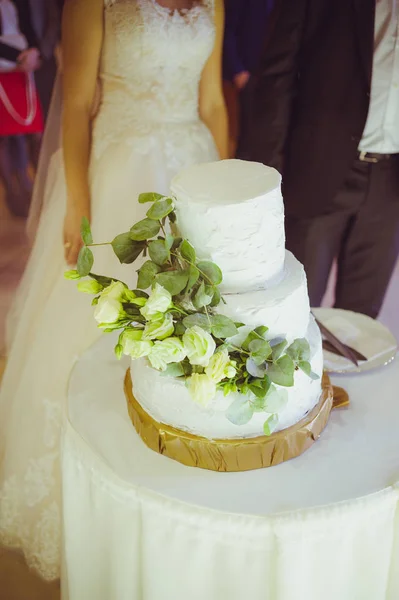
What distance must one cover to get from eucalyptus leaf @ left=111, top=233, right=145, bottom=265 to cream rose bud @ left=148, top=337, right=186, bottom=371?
19cm

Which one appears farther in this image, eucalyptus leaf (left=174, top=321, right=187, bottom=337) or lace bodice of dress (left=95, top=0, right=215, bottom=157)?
lace bodice of dress (left=95, top=0, right=215, bottom=157)

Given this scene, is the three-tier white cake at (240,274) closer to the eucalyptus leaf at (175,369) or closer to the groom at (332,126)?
the eucalyptus leaf at (175,369)

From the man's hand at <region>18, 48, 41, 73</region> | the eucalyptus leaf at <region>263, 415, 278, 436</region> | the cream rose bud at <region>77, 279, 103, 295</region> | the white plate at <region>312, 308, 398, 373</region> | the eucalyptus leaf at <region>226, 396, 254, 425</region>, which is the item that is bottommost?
the white plate at <region>312, 308, 398, 373</region>

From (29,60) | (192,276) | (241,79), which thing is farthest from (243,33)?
(192,276)

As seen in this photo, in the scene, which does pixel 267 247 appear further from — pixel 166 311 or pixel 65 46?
pixel 65 46

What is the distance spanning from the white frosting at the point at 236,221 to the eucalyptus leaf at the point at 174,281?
9 cm

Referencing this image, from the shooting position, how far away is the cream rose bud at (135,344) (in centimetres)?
110

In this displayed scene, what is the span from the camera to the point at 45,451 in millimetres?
2068

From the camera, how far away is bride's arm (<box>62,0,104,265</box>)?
5.49ft

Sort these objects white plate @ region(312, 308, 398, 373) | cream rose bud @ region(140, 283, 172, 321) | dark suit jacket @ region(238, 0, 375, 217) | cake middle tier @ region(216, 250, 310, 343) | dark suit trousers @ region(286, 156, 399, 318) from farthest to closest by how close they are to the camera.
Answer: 1. dark suit trousers @ region(286, 156, 399, 318)
2. dark suit jacket @ region(238, 0, 375, 217)
3. white plate @ region(312, 308, 398, 373)
4. cake middle tier @ region(216, 250, 310, 343)
5. cream rose bud @ region(140, 283, 172, 321)

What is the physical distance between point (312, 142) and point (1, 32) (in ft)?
3.24

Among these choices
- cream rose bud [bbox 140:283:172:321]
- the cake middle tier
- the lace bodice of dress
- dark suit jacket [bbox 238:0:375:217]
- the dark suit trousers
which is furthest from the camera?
the dark suit trousers

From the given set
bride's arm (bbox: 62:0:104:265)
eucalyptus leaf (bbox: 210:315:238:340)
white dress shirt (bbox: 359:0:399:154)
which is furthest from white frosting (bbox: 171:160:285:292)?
white dress shirt (bbox: 359:0:399:154)

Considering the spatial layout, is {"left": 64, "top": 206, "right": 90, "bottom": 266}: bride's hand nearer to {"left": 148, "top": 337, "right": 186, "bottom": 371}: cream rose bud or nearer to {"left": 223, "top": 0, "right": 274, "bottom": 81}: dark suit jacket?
{"left": 223, "top": 0, "right": 274, "bottom": 81}: dark suit jacket
